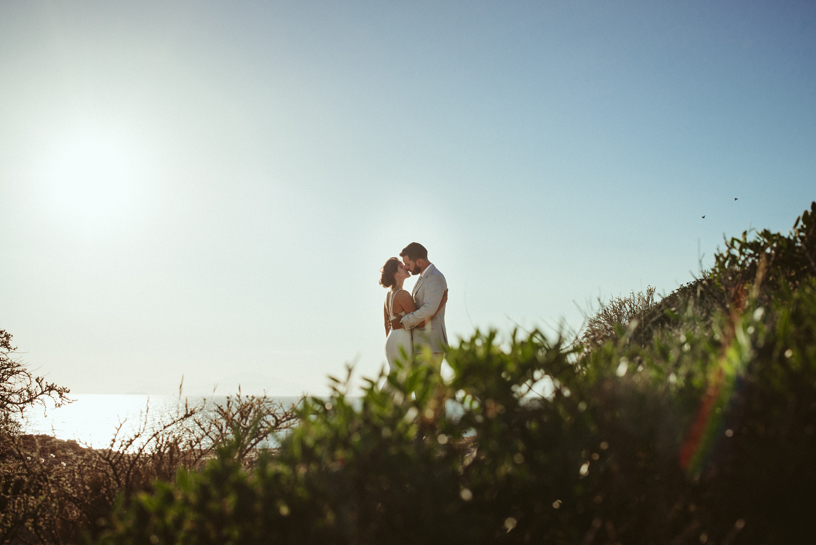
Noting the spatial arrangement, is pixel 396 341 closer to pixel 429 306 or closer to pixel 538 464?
pixel 429 306

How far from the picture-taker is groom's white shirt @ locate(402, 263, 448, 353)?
6969 millimetres

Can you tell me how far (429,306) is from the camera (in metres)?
6.98

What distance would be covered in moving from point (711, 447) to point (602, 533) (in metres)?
0.60

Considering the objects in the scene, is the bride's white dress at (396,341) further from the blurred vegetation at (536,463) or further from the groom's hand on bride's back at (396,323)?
the blurred vegetation at (536,463)

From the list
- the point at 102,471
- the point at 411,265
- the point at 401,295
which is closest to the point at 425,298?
the point at 401,295

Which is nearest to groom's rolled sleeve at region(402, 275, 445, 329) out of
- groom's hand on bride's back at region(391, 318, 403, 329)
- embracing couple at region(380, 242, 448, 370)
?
embracing couple at region(380, 242, 448, 370)

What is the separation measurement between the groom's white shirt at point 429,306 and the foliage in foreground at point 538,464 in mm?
4943

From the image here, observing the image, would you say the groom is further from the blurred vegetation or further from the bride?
the blurred vegetation

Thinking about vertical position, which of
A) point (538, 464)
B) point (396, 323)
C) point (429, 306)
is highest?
point (429, 306)

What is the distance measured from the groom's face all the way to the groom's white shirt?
0.24 meters

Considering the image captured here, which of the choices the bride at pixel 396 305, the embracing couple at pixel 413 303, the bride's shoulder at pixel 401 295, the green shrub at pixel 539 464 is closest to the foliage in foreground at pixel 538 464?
the green shrub at pixel 539 464

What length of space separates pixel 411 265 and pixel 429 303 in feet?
2.81

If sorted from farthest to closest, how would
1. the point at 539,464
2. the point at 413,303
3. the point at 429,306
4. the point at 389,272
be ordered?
the point at 389,272
the point at 413,303
the point at 429,306
the point at 539,464

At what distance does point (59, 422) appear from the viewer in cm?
522
